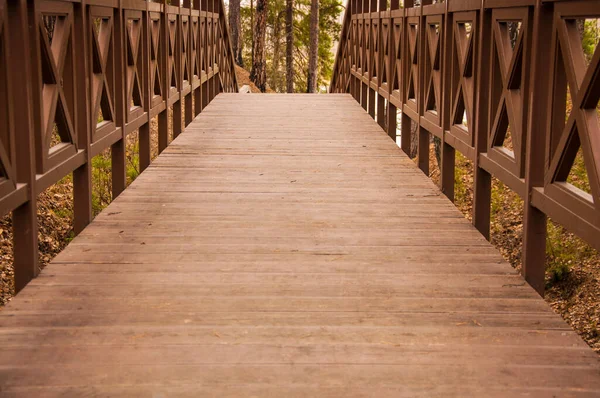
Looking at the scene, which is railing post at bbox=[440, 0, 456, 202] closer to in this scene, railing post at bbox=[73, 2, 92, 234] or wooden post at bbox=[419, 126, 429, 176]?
wooden post at bbox=[419, 126, 429, 176]

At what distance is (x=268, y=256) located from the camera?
3996 millimetres

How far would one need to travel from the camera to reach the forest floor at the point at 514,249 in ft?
21.7

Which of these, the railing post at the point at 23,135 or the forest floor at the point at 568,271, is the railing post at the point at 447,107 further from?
the railing post at the point at 23,135

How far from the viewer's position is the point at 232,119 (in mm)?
8805

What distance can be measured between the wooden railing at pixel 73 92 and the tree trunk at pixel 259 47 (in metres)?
11.6

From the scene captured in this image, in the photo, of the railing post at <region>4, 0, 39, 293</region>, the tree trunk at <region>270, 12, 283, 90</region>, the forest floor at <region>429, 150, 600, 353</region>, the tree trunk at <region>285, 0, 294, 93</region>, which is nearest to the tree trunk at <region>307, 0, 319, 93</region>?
the tree trunk at <region>285, 0, 294, 93</region>

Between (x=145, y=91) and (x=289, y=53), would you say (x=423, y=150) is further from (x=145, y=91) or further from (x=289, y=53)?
(x=289, y=53)

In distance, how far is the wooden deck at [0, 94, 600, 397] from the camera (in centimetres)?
261

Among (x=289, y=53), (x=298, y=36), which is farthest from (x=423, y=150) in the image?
(x=298, y=36)

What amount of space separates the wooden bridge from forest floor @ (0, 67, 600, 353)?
158cm

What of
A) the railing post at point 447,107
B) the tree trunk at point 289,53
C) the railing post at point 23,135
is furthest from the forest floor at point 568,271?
the tree trunk at point 289,53

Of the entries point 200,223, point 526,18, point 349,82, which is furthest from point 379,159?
point 349,82

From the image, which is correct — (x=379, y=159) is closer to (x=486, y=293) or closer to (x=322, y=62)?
(x=486, y=293)

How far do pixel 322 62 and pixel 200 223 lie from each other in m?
26.5
